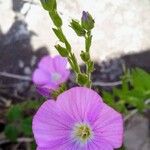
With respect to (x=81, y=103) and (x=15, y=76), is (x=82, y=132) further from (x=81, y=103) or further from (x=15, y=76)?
(x=15, y=76)

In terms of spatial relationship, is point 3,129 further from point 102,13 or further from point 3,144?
point 102,13

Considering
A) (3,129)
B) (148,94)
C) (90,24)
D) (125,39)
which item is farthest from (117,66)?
(90,24)

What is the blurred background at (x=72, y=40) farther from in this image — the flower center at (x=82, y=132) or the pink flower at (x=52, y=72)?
the flower center at (x=82, y=132)

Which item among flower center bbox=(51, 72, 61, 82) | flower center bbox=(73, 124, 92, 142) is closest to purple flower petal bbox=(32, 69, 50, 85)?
flower center bbox=(51, 72, 61, 82)

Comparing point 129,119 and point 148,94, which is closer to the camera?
point 148,94

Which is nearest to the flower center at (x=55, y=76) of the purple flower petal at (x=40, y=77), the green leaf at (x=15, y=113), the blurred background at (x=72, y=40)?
the purple flower petal at (x=40, y=77)

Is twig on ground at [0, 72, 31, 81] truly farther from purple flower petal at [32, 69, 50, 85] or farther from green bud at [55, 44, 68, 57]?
green bud at [55, 44, 68, 57]

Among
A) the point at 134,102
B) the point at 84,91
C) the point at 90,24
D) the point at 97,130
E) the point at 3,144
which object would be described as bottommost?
the point at 3,144
